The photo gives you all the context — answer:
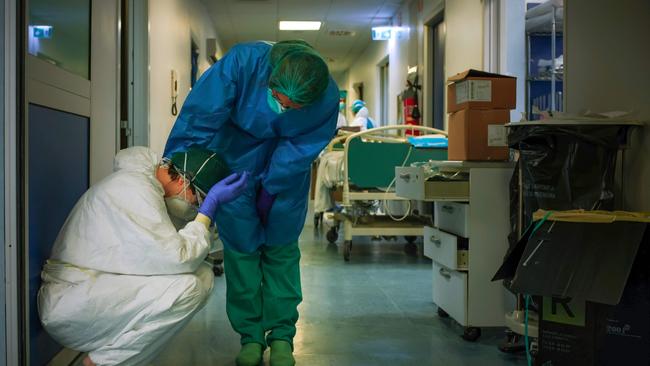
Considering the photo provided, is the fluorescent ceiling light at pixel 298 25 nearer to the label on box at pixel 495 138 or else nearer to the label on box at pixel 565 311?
the label on box at pixel 495 138

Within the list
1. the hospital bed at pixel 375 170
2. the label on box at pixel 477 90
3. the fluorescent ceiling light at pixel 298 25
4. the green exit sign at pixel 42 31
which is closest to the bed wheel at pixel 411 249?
the hospital bed at pixel 375 170

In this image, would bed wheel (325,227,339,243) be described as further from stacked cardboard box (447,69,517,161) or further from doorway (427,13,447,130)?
stacked cardboard box (447,69,517,161)

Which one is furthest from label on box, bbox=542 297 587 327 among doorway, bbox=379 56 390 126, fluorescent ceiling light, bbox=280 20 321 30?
doorway, bbox=379 56 390 126

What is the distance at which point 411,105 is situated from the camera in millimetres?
6746

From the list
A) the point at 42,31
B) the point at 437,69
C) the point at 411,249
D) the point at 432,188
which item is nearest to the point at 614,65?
the point at 432,188

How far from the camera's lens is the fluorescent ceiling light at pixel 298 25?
9266 millimetres

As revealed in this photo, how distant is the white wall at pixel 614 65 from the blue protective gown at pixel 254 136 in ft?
3.29

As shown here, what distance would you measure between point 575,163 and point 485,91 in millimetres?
741

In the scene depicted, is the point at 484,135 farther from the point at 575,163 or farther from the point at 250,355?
the point at 250,355

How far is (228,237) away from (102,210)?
2.17 ft

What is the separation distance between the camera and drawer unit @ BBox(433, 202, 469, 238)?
2539 mm

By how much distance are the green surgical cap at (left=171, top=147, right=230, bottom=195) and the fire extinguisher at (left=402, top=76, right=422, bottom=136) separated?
4796mm

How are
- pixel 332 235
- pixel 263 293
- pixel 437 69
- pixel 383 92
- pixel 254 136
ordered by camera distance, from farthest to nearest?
pixel 383 92 → pixel 437 69 → pixel 332 235 → pixel 263 293 → pixel 254 136

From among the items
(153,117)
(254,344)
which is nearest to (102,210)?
(254,344)
